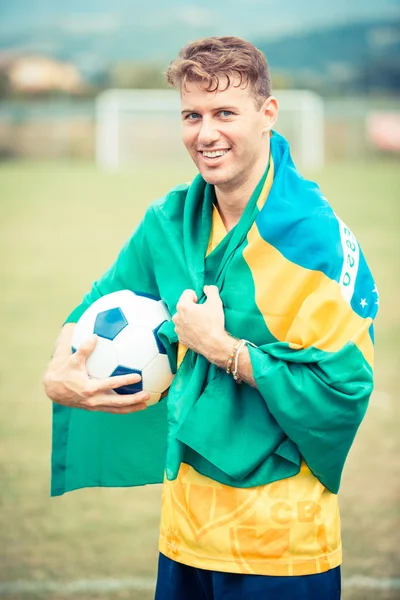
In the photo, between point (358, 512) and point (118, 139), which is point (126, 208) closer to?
point (118, 139)

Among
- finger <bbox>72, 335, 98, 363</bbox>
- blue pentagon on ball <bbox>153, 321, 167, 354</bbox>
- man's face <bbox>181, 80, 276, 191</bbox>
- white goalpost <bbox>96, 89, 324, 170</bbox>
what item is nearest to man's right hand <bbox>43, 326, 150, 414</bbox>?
finger <bbox>72, 335, 98, 363</bbox>

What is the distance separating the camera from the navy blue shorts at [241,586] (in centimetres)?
255

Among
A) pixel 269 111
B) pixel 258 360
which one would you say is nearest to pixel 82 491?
pixel 258 360

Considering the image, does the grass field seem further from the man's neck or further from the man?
the man's neck

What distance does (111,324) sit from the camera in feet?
9.34

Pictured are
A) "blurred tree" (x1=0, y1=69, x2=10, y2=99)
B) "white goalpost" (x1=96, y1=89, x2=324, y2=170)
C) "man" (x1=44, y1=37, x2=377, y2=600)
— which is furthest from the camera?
"blurred tree" (x1=0, y1=69, x2=10, y2=99)

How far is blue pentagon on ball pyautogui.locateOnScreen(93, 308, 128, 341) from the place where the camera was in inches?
111

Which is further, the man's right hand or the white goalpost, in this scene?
the white goalpost

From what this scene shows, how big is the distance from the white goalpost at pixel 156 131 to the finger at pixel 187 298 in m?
25.8

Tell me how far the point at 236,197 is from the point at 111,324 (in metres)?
0.56

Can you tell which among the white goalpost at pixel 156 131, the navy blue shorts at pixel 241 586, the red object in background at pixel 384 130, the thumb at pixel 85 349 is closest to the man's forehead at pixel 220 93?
the thumb at pixel 85 349

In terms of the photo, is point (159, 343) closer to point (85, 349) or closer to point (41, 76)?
point (85, 349)

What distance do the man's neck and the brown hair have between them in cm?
20

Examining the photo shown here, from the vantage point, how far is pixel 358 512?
4.91 m
